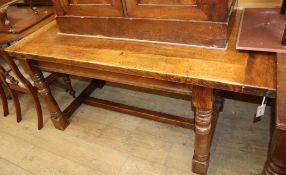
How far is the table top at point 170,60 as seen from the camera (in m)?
0.89

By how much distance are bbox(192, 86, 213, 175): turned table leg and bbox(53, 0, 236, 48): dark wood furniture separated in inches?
9.2

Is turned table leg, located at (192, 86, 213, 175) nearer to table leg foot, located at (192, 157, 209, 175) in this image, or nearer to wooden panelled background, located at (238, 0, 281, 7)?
table leg foot, located at (192, 157, 209, 175)

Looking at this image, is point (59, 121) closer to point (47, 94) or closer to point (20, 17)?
point (47, 94)

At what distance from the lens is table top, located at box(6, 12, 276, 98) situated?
35.0 inches

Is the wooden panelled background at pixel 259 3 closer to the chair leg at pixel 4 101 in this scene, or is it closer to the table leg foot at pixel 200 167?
the table leg foot at pixel 200 167

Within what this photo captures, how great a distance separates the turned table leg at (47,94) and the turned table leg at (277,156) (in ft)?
4.27

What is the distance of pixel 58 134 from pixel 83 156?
33 centimetres

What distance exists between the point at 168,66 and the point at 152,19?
28 centimetres

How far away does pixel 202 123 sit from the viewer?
114 centimetres

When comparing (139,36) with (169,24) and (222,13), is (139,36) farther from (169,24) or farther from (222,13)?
(222,13)

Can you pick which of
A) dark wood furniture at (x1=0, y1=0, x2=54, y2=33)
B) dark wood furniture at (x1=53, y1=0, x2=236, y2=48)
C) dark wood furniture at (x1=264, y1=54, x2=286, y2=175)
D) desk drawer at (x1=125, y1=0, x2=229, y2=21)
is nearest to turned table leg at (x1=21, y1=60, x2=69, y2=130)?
dark wood furniture at (x1=53, y1=0, x2=236, y2=48)

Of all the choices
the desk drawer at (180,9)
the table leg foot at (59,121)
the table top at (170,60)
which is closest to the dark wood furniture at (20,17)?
the table top at (170,60)

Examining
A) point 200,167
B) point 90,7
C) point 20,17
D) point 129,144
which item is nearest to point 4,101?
point 20,17

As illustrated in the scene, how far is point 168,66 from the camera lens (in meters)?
1.00
